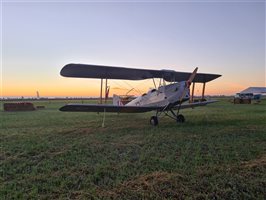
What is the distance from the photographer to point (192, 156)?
4.12 metres

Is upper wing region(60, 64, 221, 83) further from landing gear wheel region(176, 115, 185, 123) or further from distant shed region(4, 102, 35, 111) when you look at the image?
distant shed region(4, 102, 35, 111)

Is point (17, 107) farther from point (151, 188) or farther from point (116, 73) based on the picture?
point (151, 188)

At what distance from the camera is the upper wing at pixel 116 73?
8.29 metres

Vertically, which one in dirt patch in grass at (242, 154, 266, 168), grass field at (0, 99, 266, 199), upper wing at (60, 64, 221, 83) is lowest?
grass field at (0, 99, 266, 199)

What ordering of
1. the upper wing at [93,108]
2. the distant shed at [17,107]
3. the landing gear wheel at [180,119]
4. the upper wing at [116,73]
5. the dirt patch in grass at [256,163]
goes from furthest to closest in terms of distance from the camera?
the distant shed at [17,107], the landing gear wheel at [180,119], the upper wing at [116,73], the upper wing at [93,108], the dirt patch in grass at [256,163]

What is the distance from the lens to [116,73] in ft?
31.8

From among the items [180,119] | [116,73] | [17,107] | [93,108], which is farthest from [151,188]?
[17,107]

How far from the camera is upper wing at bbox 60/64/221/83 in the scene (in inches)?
326

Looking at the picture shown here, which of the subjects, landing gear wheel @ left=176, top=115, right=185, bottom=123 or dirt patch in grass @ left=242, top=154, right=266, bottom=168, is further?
landing gear wheel @ left=176, top=115, right=185, bottom=123

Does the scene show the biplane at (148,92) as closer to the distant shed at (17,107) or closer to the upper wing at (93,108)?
the upper wing at (93,108)

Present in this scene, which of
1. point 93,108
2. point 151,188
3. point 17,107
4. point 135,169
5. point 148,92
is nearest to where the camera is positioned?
point 151,188

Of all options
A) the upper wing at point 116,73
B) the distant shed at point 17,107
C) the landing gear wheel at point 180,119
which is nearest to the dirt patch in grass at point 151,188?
the upper wing at point 116,73

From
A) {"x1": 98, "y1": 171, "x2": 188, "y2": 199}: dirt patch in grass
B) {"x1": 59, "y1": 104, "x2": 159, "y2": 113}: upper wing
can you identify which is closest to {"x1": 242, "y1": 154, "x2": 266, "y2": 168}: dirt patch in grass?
{"x1": 98, "y1": 171, "x2": 188, "y2": 199}: dirt patch in grass

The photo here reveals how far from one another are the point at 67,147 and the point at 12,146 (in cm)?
153
